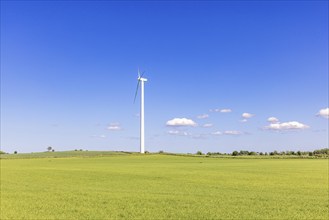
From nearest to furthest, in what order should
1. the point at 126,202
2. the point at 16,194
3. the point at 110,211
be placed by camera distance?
the point at 110,211 → the point at 126,202 → the point at 16,194

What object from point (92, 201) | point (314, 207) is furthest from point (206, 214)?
point (92, 201)

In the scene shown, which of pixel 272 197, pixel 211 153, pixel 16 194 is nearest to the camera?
pixel 272 197

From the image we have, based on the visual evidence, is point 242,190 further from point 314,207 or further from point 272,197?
point 314,207

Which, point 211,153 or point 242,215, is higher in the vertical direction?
point 211,153

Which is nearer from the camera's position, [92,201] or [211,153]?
[92,201]

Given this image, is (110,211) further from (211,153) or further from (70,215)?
(211,153)

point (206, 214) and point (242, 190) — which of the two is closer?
point (206, 214)

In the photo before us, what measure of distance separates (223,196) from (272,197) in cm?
242

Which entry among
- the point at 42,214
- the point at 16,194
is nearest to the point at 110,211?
the point at 42,214

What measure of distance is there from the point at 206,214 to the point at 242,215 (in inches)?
53.3

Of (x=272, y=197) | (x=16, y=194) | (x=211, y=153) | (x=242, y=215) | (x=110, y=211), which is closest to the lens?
(x=242, y=215)

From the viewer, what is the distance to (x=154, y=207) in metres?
15.4

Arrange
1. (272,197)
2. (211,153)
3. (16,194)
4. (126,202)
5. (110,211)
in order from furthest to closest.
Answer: (211,153), (16,194), (272,197), (126,202), (110,211)

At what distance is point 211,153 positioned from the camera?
307 ft
